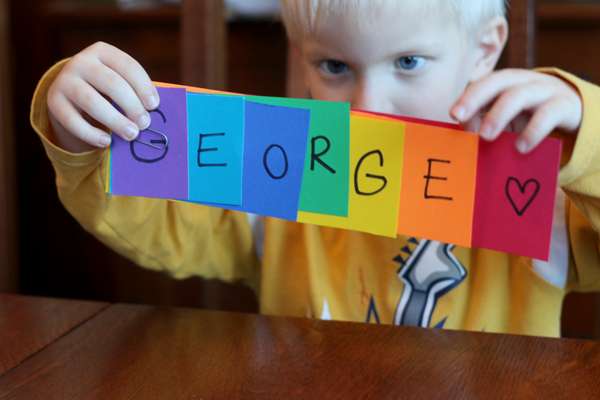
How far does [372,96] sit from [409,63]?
0.05m

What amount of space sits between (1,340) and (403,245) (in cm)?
47

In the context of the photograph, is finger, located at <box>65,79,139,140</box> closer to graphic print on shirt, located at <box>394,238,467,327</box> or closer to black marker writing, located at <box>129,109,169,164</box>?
black marker writing, located at <box>129,109,169,164</box>

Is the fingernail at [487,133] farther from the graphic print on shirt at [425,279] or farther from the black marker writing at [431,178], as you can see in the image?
the graphic print on shirt at [425,279]

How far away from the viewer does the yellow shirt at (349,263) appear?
2.35 feet

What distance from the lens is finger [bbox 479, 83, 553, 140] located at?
491 mm

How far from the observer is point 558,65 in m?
1.45

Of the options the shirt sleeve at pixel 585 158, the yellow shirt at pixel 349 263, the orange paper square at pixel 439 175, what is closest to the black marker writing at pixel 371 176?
the orange paper square at pixel 439 175

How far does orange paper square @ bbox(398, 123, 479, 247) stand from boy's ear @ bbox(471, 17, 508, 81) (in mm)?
335

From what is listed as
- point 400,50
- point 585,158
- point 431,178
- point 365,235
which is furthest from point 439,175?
point 365,235

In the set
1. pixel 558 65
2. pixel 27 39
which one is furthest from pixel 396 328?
pixel 27 39

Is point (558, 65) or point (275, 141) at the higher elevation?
point (558, 65)

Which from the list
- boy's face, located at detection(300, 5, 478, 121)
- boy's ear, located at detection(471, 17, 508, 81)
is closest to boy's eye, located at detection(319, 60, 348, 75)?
boy's face, located at detection(300, 5, 478, 121)

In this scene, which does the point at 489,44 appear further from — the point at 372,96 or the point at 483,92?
the point at 483,92

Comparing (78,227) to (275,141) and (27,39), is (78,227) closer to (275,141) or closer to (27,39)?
(27,39)
